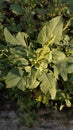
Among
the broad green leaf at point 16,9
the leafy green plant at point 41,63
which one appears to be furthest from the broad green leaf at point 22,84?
the broad green leaf at point 16,9

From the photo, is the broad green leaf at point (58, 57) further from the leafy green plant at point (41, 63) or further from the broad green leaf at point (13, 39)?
the broad green leaf at point (13, 39)

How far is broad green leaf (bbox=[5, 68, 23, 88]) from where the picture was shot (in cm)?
312

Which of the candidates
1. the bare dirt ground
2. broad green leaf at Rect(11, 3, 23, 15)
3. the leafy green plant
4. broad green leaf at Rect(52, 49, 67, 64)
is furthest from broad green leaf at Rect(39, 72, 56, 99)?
broad green leaf at Rect(11, 3, 23, 15)

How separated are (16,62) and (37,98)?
45cm

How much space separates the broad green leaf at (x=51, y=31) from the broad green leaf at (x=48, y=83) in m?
0.34

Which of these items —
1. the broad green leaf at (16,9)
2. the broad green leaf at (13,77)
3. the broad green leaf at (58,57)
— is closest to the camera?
the broad green leaf at (13,77)

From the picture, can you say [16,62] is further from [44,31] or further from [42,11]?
[42,11]

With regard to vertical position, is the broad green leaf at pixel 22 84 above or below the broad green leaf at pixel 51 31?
below

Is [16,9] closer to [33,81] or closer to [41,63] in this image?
[41,63]

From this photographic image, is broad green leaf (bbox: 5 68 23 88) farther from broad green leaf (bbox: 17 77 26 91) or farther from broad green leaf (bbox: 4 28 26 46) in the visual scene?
broad green leaf (bbox: 4 28 26 46)

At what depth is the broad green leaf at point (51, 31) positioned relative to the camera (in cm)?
331

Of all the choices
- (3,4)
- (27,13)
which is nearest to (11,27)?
(27,13)

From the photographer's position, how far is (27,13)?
3764 mm

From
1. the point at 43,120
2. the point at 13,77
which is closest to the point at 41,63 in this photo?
the point at 13,77
